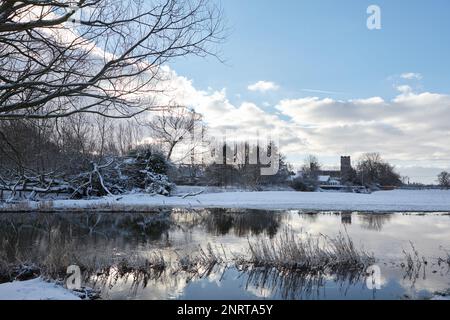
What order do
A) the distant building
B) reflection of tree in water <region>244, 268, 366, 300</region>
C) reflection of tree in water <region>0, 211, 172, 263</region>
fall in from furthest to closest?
1. the distant building
2. reflection of tree in water <region>0, 211, 172, 263</region>
3. reflection of tree in water <region>244, 268, 366, 300</region>

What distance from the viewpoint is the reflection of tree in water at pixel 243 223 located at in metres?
18.6

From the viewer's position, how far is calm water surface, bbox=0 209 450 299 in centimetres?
Answer: 947

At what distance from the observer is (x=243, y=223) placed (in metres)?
22.0

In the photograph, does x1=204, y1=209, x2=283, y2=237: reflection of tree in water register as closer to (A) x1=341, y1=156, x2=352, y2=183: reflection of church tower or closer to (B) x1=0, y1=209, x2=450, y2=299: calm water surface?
(B) x1=0, y1=209, x2=450, y2=299: calm water surface

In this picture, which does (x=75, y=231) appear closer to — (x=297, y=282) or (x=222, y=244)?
(x=222, y=244)

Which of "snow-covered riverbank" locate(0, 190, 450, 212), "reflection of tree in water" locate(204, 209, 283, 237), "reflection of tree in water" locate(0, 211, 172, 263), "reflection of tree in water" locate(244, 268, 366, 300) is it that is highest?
"snow-covered riverbank" locate(0, 190, 450, 212)

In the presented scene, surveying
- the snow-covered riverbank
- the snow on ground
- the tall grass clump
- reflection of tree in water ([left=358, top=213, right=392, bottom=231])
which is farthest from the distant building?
the snow on ground

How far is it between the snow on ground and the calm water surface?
96cm

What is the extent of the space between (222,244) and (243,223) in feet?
23.5

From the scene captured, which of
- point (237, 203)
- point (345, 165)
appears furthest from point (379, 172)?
point (237, 203)

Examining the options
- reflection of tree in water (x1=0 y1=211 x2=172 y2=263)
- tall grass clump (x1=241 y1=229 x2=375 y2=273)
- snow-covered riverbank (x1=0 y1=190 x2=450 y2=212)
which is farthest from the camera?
snow-covered riverbank (x1=0 y1=190 x2=450 y2=212)
